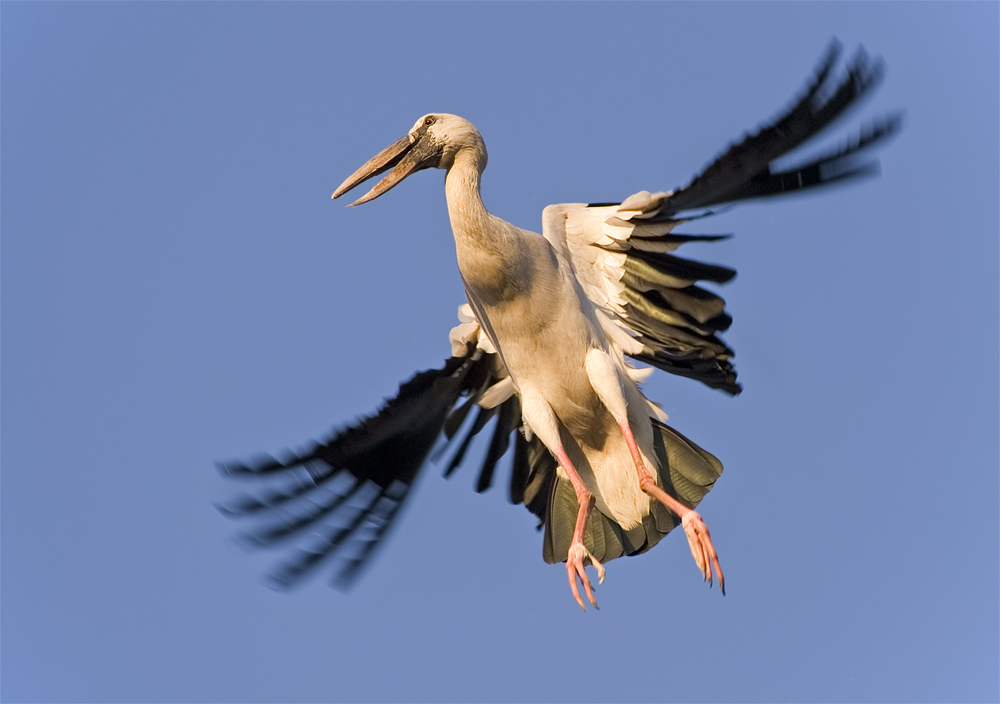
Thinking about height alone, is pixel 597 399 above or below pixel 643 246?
below

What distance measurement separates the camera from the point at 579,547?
8641 mm

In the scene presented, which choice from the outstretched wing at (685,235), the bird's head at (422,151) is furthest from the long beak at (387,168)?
the outstretched wing at (685,235)

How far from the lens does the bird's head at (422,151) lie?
8.84 meters

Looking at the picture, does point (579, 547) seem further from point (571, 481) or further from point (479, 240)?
point (479, 240)

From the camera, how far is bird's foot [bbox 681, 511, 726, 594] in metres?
8.30

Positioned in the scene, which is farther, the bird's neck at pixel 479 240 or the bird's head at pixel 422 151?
the bird's head at pixel 422 151

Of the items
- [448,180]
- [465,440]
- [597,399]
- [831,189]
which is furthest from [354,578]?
[831,189]

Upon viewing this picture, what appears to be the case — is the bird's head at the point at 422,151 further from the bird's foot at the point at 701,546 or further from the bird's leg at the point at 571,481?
the bird's foot at the point at 701,546

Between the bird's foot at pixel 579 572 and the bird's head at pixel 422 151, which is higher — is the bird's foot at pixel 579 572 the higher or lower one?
the lower one

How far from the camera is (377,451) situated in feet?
31.7

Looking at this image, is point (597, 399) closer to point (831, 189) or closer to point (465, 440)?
point (465, 440)

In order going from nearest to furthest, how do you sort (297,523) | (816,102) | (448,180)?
(816,102) < (448,180) < (297,523)

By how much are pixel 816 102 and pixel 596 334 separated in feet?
6.67

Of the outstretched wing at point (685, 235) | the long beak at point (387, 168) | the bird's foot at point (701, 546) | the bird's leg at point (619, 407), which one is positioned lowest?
the bird's foot at point (701, 546)
